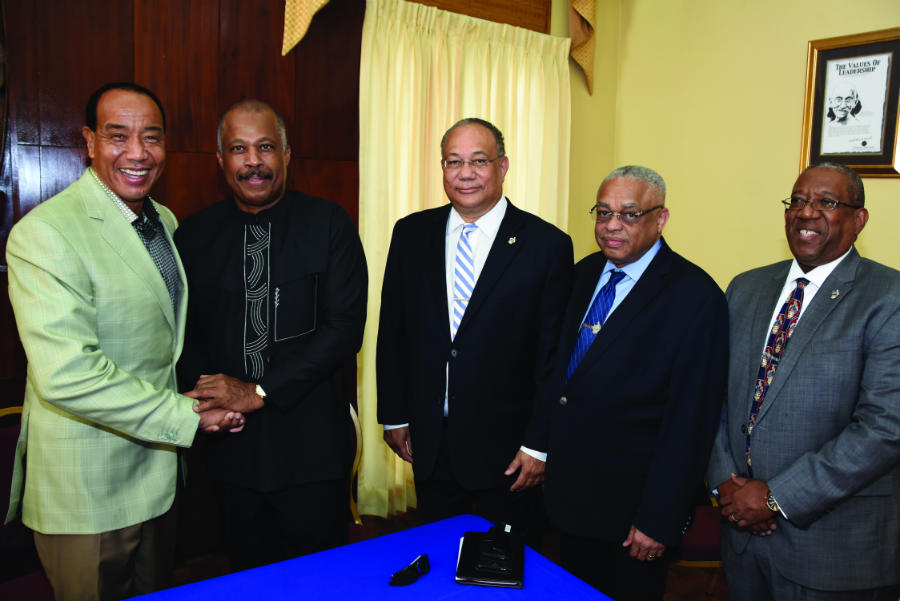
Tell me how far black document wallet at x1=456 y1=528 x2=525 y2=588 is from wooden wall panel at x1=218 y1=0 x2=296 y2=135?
2497 millimetres

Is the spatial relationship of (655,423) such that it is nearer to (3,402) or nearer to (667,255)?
(667,255)

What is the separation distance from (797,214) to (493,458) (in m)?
1.21

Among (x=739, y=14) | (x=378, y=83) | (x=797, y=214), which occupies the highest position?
(x=739, y=14)

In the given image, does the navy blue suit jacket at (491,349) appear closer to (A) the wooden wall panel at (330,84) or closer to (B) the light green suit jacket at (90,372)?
(B) the light green suit jacket at (90,372)

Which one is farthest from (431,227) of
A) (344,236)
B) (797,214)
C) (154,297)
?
(797,214)

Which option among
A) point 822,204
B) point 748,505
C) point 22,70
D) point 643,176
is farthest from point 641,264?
point 22,70

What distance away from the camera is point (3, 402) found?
279cm

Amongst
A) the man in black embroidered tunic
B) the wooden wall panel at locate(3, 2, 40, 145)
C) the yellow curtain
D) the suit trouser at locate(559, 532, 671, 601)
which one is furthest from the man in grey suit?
the wooden wall panel at locate(3, 2, 40, 145)

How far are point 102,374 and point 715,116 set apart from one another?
12.0ft

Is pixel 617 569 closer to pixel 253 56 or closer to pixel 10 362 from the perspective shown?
pixel 10 362

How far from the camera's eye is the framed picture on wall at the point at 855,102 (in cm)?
326

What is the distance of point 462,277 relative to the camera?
89.0 inches

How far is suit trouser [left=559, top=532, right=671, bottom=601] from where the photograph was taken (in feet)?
6.46

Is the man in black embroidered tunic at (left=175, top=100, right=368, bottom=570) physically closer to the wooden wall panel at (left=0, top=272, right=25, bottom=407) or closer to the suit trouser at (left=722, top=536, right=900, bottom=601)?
the wooden wall panel at (left=0, top=272, right=25, bottom=407)
